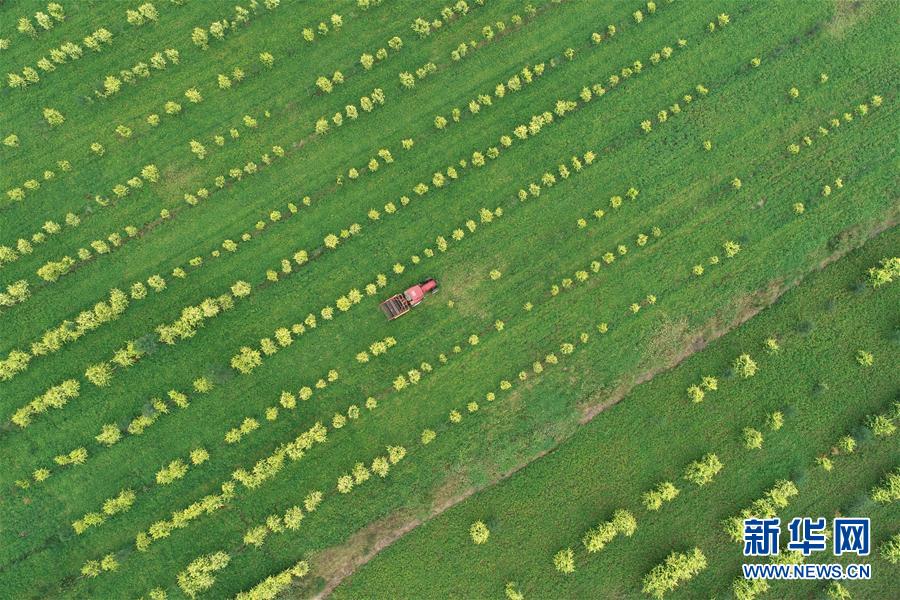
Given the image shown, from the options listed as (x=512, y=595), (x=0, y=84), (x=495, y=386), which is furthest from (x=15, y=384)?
(x=512, y=595)

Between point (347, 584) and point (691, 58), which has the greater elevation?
point (691, 58)

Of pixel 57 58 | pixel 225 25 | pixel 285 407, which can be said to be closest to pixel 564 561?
pixel 285 407

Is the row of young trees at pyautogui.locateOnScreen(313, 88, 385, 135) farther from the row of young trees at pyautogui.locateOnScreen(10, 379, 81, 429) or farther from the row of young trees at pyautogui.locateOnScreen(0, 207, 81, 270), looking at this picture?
the row of young trees at pyautogui.locateOnScreen(10, 379, 81, 429)

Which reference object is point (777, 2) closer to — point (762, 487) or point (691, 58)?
point (691, 58)

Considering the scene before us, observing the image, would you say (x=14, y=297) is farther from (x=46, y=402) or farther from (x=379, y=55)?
(x=379, y=55)

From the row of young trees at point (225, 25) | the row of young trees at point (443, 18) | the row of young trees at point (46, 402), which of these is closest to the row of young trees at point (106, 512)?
the row of young trees at point (46, 402)

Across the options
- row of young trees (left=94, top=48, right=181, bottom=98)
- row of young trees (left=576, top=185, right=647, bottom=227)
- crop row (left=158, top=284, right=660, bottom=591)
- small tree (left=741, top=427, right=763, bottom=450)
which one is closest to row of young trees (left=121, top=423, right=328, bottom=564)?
crop row (left=158, top=284, right=660, bottom=591)
